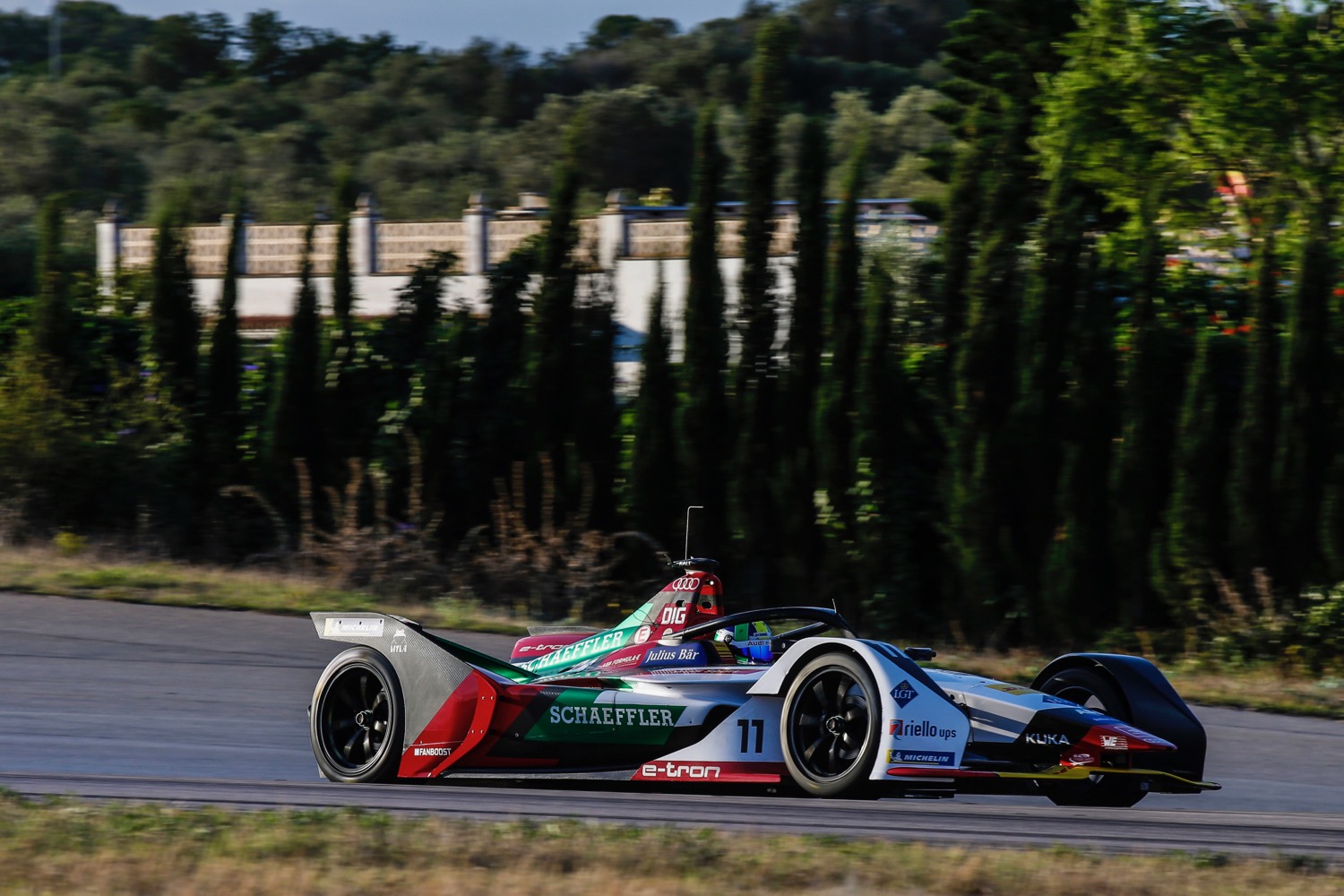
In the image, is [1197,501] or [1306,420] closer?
[1306,420]

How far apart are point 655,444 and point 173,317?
19.7 feet

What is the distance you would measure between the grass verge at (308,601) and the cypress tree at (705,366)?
2728mm

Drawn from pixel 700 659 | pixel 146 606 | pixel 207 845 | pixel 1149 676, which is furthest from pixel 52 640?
pixel 1149 676

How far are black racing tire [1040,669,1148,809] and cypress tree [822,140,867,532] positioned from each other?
7.90m

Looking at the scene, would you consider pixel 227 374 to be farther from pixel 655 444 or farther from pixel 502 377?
pixel 655 444

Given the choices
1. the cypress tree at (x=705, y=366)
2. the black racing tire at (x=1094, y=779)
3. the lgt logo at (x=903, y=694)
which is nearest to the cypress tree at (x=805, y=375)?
the cypress tree at (x=705, y=366)

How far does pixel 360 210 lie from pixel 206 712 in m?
23.8

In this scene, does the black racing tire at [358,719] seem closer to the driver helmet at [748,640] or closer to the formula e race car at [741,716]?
the formula e race car at [741,716]

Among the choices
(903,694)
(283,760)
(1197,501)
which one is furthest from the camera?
(1197,501)

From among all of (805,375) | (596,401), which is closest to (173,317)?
(596,401)

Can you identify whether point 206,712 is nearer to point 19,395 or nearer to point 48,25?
point 19,395

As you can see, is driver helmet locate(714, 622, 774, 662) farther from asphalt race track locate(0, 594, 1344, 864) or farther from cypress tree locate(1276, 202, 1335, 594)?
cypress tree locate(1276, 202, 1335, 594)

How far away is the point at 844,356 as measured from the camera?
1596cm

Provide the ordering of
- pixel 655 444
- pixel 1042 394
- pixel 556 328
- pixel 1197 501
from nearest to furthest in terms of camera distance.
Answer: pixel 1197 501, pixel 1042 394, pixel 655 444, pixel 556 328
